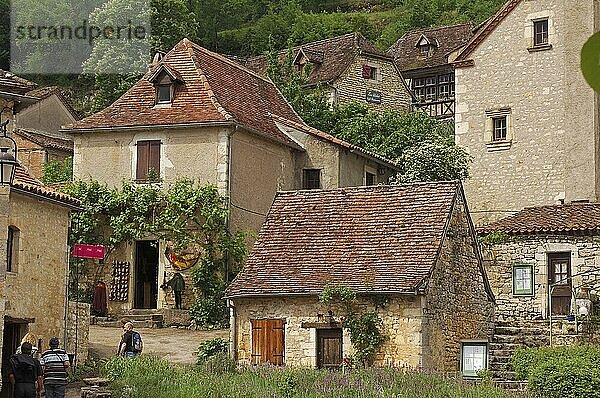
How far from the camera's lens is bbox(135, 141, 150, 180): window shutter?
30781 mm

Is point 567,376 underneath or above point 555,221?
underneath

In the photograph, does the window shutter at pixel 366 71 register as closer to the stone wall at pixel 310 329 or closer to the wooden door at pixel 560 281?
the wooden door at pixel 560 281

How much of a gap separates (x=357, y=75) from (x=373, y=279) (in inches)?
1054

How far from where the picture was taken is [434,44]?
172 feet

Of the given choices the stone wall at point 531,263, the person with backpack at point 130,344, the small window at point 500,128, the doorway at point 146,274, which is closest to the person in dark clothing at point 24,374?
the person with backpack at point 130,344

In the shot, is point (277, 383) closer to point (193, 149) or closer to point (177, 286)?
point (177, 286)

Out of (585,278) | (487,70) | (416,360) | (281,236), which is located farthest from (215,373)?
(487,70)

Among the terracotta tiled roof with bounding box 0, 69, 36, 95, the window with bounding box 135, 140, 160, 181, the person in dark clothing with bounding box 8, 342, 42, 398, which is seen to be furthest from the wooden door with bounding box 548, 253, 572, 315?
the person in dark clothing with bounding box 8, 342, 42, 398

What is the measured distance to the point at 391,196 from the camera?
23.9m

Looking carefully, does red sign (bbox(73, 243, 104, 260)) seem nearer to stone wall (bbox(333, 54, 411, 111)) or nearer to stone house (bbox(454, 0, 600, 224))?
stone house (bbox(454, 0, 600, 224))

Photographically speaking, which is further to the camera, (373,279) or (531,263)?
(531,263)

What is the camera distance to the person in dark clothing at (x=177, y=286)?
28969 mm

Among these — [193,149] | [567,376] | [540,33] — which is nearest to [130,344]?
[567,376]

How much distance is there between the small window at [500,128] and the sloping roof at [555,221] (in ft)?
19.2
